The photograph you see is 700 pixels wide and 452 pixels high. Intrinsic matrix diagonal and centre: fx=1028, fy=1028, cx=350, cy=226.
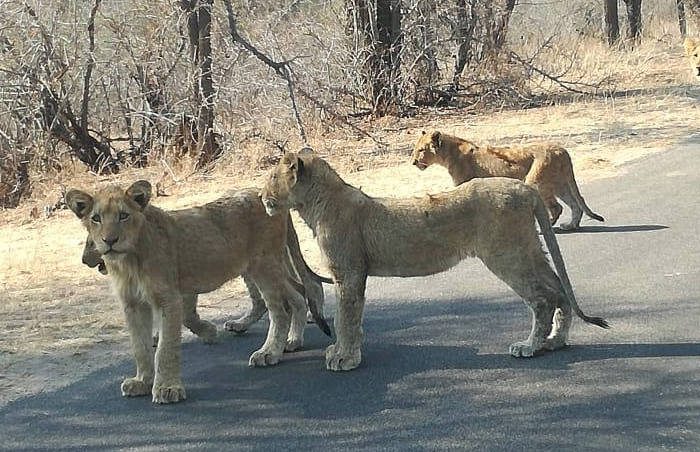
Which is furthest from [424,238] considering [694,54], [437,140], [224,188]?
[694,54]

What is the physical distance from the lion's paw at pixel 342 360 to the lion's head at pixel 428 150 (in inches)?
184

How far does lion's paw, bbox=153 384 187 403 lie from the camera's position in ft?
19.9

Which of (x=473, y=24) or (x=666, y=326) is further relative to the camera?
(x=473, y=24)

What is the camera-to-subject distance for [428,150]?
10.9m

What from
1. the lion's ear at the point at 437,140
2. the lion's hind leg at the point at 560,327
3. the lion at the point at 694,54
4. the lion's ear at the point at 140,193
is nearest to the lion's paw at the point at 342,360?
the lion's hind leg at the point at 560,327

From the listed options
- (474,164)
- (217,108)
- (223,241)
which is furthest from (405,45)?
(223,241)

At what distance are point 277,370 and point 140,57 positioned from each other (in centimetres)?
1111

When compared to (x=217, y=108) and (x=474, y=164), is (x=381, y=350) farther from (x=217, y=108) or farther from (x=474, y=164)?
(x=217, y=108)

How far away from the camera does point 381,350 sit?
22.6ft

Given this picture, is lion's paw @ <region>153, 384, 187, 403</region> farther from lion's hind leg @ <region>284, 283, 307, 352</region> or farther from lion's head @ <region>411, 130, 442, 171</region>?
lion's head @ <region>411, 130, 442, 171</region>

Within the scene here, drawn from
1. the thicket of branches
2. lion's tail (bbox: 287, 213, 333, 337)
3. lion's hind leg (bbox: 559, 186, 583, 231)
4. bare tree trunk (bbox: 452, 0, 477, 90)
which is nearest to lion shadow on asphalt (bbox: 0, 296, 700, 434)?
lion's tail (bbox: 287, 213, 333, 337)

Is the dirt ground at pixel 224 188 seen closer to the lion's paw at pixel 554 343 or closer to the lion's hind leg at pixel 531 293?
the lion's hind leg at pixel 531 293

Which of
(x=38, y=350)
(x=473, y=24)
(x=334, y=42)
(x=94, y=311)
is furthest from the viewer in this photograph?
(x=473, y=24)

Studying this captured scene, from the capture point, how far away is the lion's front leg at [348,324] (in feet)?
21.2
